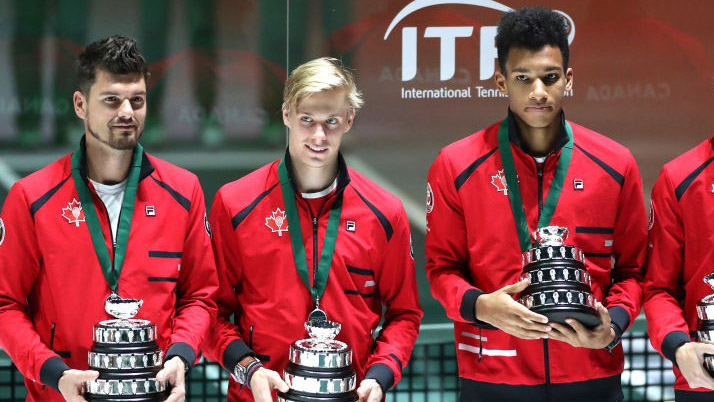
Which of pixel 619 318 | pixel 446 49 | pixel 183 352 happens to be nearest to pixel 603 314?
pixel 619 318

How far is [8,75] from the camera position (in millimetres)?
5574

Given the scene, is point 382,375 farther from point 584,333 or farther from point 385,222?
point 584,333

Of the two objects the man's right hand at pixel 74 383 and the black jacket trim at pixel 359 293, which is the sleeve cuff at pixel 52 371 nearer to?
the man's right hand at pixel 74 383

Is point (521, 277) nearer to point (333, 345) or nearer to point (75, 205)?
point (333, 345)

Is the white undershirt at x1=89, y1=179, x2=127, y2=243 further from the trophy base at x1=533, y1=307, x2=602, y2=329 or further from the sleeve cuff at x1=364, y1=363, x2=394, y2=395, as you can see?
the trophy base at x1=533, y1=307, x2=602, y2=329

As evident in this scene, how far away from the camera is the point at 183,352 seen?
365 centimetres

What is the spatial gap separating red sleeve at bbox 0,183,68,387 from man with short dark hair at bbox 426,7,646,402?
1.47m

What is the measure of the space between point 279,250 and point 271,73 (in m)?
2.02

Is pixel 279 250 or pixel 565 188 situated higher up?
pixel 565 188

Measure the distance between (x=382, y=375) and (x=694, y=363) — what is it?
42.0 inches

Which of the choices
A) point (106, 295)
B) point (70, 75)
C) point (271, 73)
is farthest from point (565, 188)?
point (70, 75)

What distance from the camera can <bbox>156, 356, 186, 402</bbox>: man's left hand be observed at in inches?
136

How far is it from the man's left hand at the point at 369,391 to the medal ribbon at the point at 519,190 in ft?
2.48

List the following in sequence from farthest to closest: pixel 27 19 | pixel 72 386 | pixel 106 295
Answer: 1. pixel 27 19
2. pixel 106 295
3. pixel 72 386
